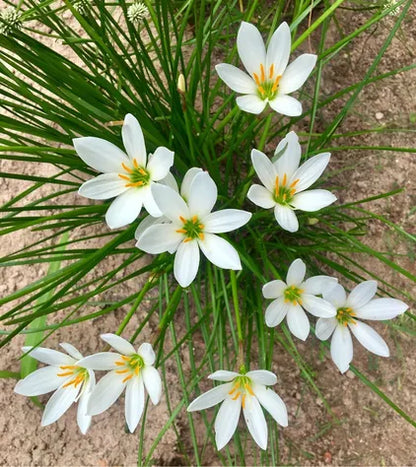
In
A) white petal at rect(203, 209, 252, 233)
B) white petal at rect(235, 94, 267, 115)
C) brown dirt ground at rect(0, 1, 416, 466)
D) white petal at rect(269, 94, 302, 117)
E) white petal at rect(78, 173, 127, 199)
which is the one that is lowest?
brown dirt ground at rect(0, 1, 416, 466)

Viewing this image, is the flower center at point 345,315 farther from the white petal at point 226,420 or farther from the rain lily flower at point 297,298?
the white petal at point 226,420

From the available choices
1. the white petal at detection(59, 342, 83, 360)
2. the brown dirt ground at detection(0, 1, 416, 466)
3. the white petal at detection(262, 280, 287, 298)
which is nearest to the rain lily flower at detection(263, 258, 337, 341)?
the white petal at detection(262, 280, 287, 298)

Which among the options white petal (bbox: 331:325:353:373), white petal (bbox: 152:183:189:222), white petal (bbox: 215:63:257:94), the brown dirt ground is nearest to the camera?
white petal (bbox: 152:183:189:222)

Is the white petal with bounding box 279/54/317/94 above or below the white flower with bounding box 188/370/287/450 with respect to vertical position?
above

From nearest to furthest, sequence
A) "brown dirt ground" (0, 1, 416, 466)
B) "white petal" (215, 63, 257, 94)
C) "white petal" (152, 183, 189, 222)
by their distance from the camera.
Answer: "white petal" (152, 183, 189, 222) → "white petal" (215, 63, 257, 94) → "brown dirt ground" (0, 1, 416, 466)

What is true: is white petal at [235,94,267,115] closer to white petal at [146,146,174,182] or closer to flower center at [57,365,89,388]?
white petal at [146,146,174,182]

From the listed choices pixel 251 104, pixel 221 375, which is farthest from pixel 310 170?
pixel 221 375

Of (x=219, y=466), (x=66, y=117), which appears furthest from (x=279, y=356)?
(x=66, y=117)

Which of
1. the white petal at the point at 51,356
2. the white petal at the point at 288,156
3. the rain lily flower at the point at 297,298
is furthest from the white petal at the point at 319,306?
the white petal at the point at 51,356
